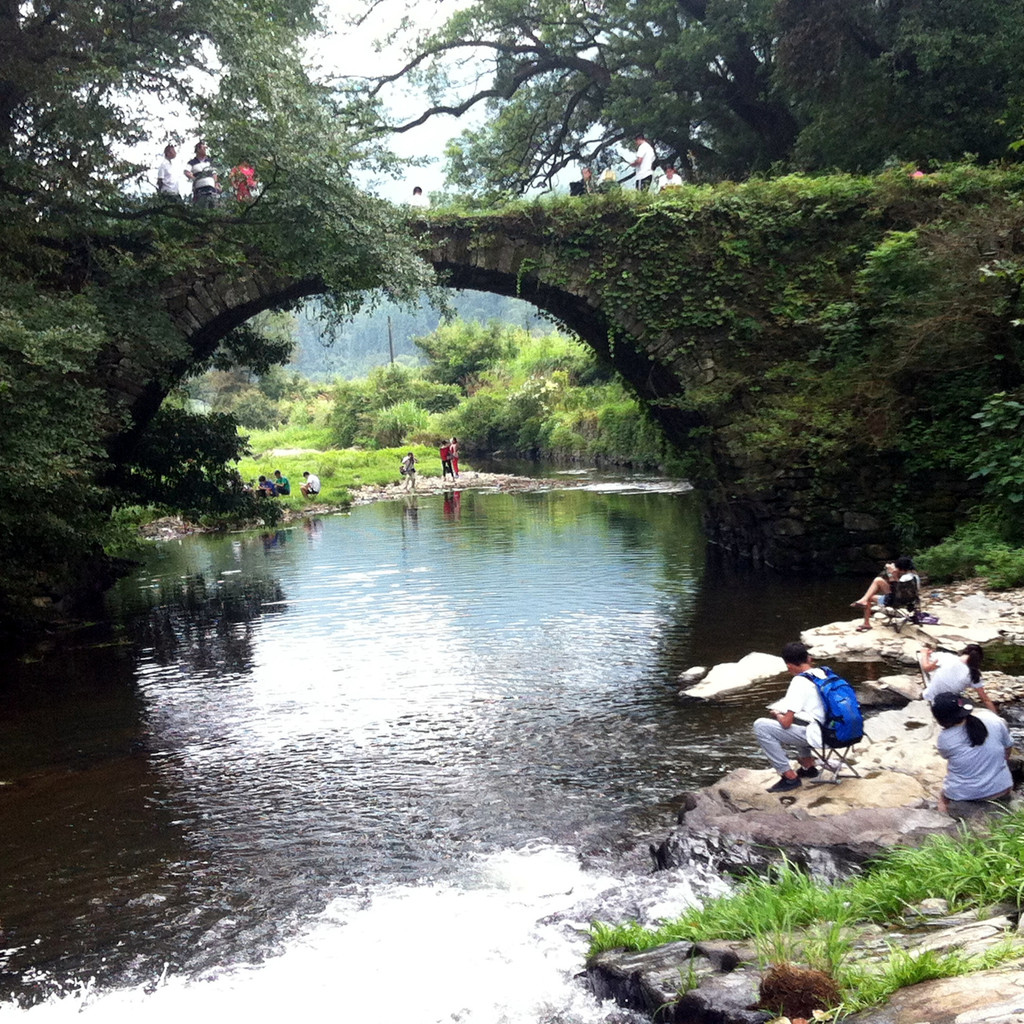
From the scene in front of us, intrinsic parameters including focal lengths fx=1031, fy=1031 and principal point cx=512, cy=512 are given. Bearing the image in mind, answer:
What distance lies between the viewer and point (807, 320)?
1750cm

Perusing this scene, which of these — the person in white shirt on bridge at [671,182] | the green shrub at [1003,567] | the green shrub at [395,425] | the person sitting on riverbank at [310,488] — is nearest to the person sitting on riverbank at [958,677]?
the green shrub at [1003,567]

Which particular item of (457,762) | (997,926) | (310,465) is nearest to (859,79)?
(457,762)

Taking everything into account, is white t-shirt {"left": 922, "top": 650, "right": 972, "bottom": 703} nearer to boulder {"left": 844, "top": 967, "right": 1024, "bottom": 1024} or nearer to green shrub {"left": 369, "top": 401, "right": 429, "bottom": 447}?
boulder {"left": 844, "top": 967, "right": 1024, "bottom": 1024}

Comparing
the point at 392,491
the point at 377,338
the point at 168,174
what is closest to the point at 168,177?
the point at 168,174

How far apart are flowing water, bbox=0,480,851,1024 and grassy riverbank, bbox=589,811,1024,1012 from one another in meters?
0.61

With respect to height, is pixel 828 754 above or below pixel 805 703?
below

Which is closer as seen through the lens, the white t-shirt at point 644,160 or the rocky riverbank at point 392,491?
the white t-shirt at point 644,160

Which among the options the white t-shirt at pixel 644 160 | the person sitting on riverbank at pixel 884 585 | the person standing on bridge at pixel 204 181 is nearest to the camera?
the person sitting on riverbank at pixel 884 585

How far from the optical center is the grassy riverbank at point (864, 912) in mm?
4195

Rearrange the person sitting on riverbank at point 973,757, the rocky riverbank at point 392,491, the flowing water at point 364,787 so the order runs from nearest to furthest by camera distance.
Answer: the flowing water at point 364,787 → the person sitting on riverbank at point 973,757 → the rocky riverbank at point 392,491

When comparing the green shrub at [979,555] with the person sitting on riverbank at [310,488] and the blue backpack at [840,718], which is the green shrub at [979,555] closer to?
the blue backpack at [840,718]

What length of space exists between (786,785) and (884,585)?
5330 millimetres

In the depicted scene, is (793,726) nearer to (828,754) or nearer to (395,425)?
(828,754)

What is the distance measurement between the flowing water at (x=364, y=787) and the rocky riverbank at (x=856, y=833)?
1.07ft
